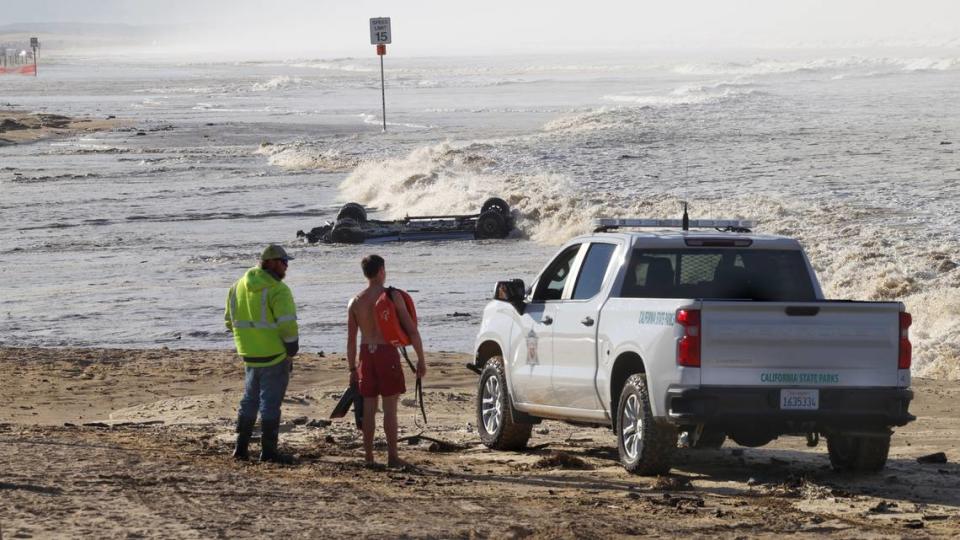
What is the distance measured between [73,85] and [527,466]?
121m

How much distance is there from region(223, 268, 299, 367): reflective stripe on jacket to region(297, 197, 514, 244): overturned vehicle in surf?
17635 mm

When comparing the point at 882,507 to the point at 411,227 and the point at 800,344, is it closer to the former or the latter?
the point at 800,344

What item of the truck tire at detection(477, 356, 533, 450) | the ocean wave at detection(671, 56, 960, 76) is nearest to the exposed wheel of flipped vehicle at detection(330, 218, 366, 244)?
the truck tire at detection(477, 356, 533, 450)

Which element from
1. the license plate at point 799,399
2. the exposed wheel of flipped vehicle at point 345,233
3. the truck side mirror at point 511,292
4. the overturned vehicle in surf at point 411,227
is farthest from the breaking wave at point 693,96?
the license plate at point 799,399

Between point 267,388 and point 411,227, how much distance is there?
60.7 feet

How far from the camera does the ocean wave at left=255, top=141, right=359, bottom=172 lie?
47.2 meters

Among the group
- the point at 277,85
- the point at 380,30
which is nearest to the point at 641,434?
the point at 380,30

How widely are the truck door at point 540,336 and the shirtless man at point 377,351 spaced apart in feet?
3.38

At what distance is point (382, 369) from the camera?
1102cm

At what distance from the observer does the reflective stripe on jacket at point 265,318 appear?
11.2m

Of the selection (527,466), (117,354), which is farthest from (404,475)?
(117,354)

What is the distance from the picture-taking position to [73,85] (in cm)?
12700

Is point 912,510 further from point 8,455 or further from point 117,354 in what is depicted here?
point 117,354

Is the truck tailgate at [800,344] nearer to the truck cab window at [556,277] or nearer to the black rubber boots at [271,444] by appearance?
the truck cab window at [556,277]
